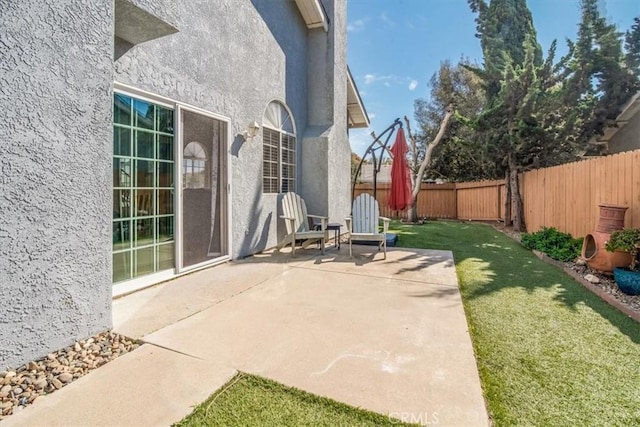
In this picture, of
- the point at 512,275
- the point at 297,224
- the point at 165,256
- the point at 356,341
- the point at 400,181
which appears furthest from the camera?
the point at 400,181

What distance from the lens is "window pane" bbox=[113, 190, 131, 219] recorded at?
A: 3747 millimetres

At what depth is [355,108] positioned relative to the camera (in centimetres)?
1177

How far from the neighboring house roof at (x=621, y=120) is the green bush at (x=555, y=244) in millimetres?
4756

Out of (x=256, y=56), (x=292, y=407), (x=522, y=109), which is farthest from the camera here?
(x=522, y=109)

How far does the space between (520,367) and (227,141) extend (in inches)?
198

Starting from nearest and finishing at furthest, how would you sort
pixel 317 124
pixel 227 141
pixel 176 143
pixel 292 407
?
pixel 292 407
pixel 176 143
pixel 227 141
pixel 317 124

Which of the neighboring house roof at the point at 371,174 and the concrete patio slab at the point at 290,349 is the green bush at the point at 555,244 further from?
the neighboring house roof at the point at 371,174

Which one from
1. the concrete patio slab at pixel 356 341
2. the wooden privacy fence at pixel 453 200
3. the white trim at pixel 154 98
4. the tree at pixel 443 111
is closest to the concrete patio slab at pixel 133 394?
the concrete patio slab at pixel 356 341

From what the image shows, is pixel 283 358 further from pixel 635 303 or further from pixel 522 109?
pixel 522 109

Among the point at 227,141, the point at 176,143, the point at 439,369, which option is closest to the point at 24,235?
the point at 176,143

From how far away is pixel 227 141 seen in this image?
5500 millimetres

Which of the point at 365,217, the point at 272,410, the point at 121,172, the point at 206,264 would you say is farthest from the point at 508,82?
the point at 272,410

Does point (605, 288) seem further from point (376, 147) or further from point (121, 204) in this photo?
point (376, 147)

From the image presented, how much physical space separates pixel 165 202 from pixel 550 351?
15.2 feet
